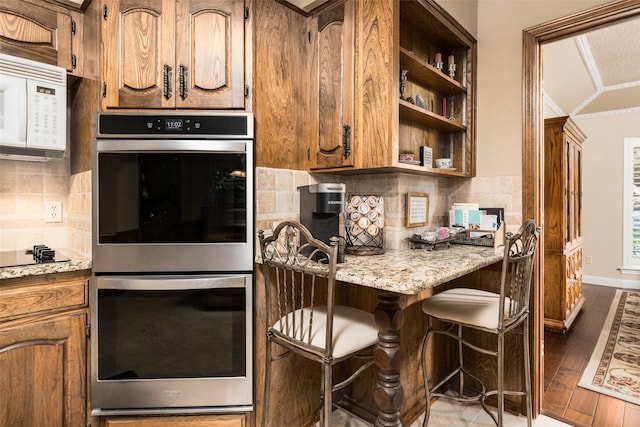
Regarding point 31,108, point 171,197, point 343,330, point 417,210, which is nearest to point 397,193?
point 417,210

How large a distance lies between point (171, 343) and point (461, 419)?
1.62 metres

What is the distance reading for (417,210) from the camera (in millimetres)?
2152

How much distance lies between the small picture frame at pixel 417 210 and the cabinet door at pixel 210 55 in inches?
42.6

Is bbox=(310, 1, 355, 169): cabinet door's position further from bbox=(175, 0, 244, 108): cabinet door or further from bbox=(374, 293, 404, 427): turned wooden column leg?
bbox=(374, 293, 404, 427): turned wooden column leg

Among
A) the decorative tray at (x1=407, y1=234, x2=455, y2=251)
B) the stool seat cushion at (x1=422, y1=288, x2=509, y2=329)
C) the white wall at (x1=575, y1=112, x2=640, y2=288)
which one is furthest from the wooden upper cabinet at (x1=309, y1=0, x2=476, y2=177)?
the white wall at (x1=575, y1=112, x2=640, y2=288)

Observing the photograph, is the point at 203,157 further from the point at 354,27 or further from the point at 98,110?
the point at 354,27

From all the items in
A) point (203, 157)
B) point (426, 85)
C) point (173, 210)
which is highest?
point (426, 85)

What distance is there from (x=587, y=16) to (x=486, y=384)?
7.01ft

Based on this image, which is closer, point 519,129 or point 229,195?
point 229,195

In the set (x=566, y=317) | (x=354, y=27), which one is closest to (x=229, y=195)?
(x=354, y=27)

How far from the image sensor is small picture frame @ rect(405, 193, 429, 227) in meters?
2.07

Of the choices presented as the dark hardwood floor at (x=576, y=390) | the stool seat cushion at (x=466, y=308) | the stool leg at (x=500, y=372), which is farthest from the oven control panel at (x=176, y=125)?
the dark hardwood floor at (x=576, y=390)

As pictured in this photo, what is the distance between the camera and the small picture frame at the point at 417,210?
2.07 m

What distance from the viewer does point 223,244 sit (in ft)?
5.40
